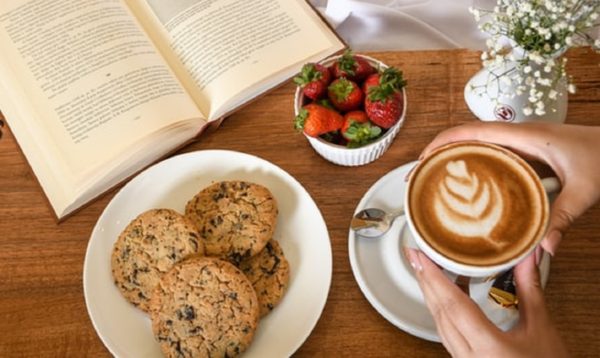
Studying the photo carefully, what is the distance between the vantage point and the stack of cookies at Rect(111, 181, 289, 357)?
868 mm

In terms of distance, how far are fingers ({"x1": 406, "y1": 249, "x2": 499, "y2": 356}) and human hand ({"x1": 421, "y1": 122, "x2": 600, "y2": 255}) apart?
155mm

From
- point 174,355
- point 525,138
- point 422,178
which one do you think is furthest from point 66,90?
point 525,138

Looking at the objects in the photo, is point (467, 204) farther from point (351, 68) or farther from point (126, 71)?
point (126, 71)

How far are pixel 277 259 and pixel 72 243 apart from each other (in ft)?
1.13

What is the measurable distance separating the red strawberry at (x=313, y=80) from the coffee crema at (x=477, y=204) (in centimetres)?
23

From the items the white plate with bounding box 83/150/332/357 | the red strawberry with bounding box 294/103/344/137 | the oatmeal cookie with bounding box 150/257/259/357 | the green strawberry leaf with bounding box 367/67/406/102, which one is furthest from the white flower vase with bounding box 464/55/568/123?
the oatmeal cookie with bounding box 150/257/259/357

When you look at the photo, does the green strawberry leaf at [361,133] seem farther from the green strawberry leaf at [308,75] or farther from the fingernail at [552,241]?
the fingernail at [552,241]

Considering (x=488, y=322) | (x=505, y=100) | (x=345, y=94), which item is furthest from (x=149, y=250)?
(x=505, y=100)

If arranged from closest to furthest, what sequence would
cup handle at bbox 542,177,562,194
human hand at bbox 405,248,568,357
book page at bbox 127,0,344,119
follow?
human hand at bbox 405,248,568,357, cup handle at bbox 542,177,562,194, book page at bbox 127,0,344,119

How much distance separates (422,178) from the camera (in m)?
0.86

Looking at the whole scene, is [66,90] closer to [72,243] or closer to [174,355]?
[72,243]

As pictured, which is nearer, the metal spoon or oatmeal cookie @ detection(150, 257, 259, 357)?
oatmeal cookie @ detection(150, 257, 259, 357)

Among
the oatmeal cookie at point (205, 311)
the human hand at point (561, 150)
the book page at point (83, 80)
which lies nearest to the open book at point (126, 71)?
the book page at point (83, 80)

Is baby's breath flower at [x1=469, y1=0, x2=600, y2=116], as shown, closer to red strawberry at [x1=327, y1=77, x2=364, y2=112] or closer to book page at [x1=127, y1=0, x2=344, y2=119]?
red strawberry at [x1=327, y1=77, x2=364, y2=112]
